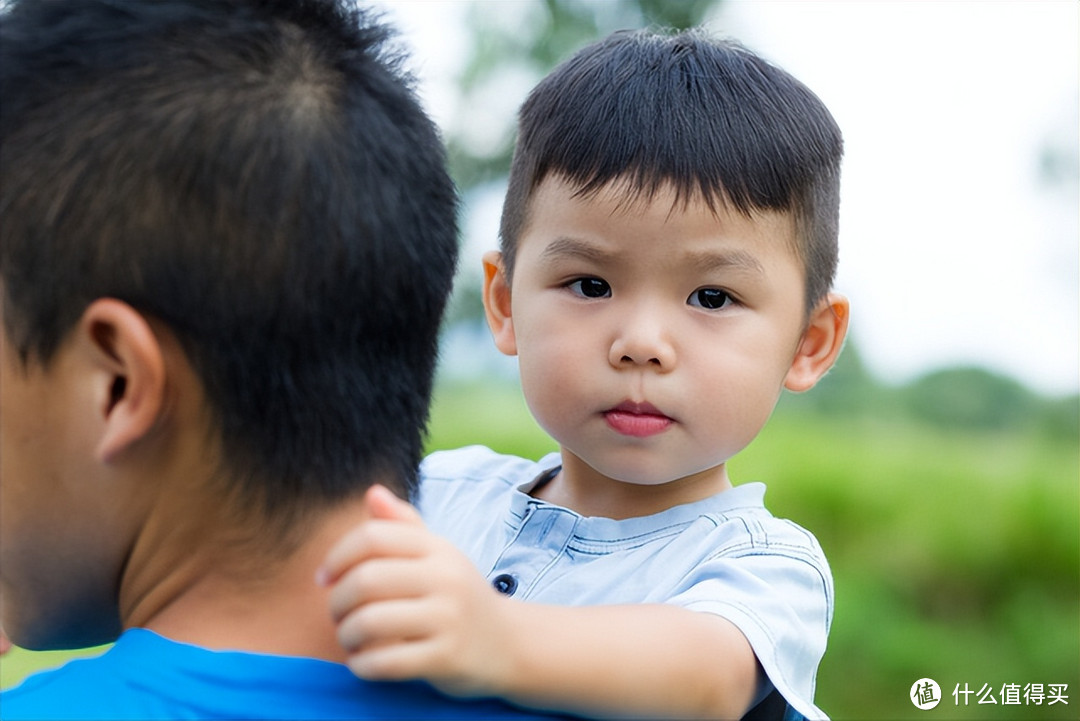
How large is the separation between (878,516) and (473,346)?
2702 mm

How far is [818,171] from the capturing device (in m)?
2.12

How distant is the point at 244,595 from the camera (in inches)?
53.3

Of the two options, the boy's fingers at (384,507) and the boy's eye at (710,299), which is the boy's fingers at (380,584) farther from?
the boy's eye at (710,299)

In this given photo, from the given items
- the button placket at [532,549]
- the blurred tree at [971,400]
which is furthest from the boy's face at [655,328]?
the blurred tree at [971,400]

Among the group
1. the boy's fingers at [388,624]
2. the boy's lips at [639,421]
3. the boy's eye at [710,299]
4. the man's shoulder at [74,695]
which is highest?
the boy's eye at [710,299]

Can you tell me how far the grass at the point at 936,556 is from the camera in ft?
16.6

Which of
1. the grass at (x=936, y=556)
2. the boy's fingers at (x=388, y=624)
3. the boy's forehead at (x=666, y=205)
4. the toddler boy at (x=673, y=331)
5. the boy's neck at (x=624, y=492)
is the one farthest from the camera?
the grass at (x=936, y=556)

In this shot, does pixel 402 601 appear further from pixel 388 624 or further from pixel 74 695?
pixel 74 695

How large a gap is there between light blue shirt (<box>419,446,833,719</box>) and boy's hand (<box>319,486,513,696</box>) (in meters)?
0.49

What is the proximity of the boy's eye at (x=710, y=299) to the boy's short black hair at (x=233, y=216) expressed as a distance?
68 centimetres

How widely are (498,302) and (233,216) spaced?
1084 millimetres

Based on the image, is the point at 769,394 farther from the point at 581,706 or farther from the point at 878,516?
the point at 878,516

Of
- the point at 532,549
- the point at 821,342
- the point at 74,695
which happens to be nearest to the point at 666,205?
the point at 821,342

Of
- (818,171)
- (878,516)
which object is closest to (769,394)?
(818,171)
